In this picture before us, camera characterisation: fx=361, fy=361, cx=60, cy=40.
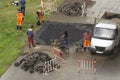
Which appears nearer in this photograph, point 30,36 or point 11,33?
point 30,36

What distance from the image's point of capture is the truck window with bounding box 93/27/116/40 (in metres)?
27.7

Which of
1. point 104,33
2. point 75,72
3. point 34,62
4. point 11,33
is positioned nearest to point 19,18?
point 11,33

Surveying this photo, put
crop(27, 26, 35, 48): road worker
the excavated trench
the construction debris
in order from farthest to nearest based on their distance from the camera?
the excavated trench < crop(27, 26, 35, 48): road worker < the construction debris

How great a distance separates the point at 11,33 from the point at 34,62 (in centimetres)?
710

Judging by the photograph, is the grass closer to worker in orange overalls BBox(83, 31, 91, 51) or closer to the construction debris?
the construction debris

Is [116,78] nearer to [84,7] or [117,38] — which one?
[117,38]

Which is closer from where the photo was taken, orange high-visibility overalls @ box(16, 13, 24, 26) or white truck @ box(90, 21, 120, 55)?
white truck @ box(90, 21, 120, 55)

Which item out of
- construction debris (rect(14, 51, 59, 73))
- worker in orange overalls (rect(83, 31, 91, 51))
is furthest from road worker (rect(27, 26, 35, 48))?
worker in orange overalls (rect(83, 31, 91, 51))

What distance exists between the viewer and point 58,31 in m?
32.0

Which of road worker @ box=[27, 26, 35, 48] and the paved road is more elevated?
road worker @ box=[27, 26, 35, 48]

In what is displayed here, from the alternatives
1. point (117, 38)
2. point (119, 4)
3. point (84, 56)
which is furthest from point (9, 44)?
point (119, 4)

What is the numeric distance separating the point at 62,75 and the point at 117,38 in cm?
604

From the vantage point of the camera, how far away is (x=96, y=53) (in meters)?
27.3

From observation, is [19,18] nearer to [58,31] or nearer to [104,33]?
[58,31]
